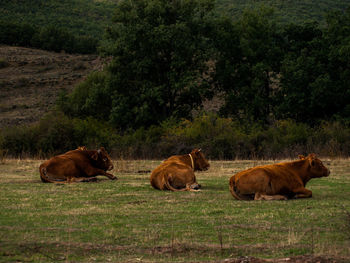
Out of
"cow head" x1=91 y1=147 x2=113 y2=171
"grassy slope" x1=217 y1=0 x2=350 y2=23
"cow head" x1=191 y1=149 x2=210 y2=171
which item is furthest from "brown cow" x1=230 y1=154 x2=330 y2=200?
"grassy slope" x1=217 y1=0 x2=350 y2=23

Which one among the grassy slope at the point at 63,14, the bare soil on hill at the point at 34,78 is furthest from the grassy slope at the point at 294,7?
the grassy slope at the point at 63,14

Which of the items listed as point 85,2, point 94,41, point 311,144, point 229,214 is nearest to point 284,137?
point 311,144

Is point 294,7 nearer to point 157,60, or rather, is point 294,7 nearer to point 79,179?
point 157,60

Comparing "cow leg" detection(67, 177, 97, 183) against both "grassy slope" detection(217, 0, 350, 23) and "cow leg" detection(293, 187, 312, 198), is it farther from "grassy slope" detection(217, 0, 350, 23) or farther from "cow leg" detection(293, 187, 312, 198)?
"grassy slope" detection(217, 0, 350, 23)

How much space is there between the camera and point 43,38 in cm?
9888

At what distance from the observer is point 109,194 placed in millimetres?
15914

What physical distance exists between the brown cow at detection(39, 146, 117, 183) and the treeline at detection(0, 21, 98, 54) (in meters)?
82.3

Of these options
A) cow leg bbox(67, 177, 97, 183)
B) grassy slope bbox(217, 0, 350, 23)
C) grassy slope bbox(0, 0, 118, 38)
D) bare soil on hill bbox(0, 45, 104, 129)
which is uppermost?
grassy slope bbox(217, 0, 350, 23)

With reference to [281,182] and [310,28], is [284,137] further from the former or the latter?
[281,182]

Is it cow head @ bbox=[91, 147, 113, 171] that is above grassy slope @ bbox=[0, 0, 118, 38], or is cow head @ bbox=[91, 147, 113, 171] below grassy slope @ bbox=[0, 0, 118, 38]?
above

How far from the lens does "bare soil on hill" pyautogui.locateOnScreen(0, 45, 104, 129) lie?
7394 centimetres

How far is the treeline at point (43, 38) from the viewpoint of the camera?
98.9 metres

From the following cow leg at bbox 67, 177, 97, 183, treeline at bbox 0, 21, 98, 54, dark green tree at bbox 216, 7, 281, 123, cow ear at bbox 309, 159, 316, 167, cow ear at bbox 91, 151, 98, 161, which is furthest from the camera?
treeline at bbox 0, 21, 98, 54

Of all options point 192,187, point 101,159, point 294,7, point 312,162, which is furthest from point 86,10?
point 312,162
